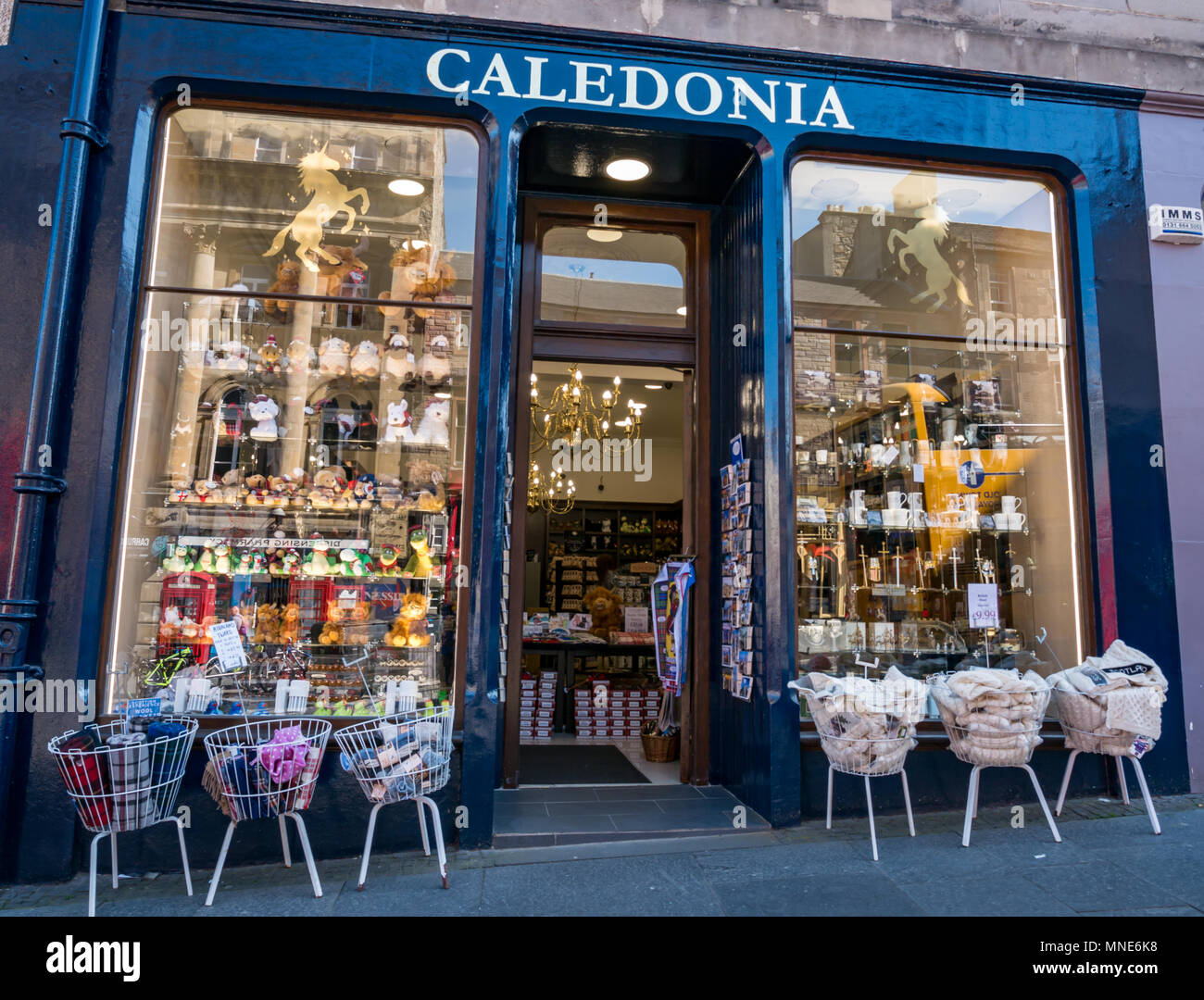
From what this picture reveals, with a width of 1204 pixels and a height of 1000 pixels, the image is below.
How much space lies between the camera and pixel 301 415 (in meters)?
6.00

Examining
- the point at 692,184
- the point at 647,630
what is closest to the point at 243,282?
the point at 692,184

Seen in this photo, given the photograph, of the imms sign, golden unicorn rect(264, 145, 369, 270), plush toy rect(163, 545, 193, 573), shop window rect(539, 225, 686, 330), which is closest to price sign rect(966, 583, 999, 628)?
shop window rect(539, 225, 686, 330)

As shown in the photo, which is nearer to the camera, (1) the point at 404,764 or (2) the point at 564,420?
(1) the point at 404,764

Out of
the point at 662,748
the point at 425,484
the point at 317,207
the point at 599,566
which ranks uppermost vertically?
the point at 317,207

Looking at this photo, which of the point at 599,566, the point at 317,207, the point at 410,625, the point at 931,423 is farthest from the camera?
the point at 599,566

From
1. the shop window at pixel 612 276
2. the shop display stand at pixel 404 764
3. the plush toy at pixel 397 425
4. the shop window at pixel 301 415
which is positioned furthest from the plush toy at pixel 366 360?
the shop display stand at pixel 404 764

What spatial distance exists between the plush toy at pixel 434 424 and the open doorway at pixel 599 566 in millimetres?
1384

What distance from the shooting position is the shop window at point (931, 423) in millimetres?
6176

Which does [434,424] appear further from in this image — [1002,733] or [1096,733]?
[1096,733]

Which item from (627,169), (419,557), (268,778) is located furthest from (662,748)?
(627,169)

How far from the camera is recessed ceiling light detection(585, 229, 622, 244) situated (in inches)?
271

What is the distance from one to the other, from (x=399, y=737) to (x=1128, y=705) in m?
4.47

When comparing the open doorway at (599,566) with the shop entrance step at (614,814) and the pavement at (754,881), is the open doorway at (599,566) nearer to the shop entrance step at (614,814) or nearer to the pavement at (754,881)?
the shop entrance step at (614,814)

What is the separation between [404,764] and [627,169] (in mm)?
4813
